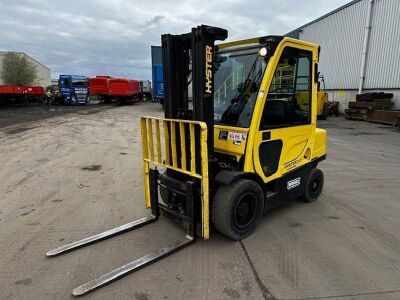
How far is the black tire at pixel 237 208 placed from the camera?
3410mm

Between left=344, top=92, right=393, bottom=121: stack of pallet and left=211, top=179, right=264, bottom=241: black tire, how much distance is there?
15379mm

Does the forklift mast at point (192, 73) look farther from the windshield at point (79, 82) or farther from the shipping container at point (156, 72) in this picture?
the windshield at point (79, 82)

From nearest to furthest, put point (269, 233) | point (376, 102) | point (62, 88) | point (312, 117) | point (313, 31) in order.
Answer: point (269, 233) → point (312, 117) → point (376, 102) → point (313, 31) → point (62, 88)

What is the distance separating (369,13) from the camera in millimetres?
17984

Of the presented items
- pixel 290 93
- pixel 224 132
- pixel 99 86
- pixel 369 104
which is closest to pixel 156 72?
pixel 99 86

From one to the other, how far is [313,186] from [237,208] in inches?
77.3

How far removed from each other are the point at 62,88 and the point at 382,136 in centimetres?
2844

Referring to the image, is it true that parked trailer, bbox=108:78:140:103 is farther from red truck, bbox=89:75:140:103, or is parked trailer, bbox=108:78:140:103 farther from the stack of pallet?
the stack of pallet

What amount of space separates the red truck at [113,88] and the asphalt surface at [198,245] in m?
26.0

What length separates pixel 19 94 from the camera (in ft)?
92.6

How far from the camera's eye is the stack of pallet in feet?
53.4

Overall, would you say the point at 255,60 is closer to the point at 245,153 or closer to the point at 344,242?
the point at 245,153

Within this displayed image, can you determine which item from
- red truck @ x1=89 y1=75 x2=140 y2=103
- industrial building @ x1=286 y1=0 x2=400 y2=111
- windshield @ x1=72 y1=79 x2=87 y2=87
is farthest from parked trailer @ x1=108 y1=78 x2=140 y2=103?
industrial building @ x1=286 y1=0 x2=400 y2=111

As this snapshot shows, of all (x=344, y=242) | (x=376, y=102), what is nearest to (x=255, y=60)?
(x=344, y=242)
